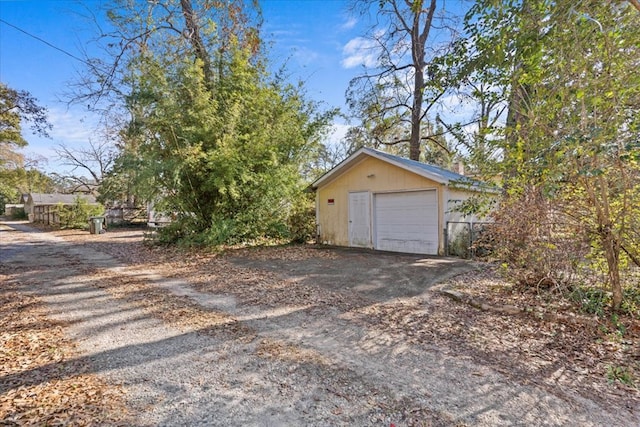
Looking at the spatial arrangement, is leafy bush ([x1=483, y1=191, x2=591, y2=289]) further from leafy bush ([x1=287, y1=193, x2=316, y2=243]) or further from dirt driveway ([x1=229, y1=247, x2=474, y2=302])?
leafy bush ([x1=287, y1=193, x2=316, y2=243])

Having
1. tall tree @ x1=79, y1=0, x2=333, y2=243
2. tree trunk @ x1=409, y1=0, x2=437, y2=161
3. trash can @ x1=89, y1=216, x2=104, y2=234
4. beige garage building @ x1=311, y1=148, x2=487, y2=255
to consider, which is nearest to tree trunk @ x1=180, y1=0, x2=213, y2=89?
tall tree @ x1=79, y1=0, x2=333, y2=243

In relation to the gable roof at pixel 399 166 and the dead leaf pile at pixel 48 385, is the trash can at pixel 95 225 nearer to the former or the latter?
the gable roof at pixel 399 166

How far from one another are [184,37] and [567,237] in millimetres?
12008

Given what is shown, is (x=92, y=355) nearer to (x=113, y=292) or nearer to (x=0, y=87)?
(x=113, y=292)

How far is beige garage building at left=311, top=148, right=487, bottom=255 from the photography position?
9.20m

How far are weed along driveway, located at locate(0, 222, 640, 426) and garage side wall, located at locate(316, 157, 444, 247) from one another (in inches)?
174

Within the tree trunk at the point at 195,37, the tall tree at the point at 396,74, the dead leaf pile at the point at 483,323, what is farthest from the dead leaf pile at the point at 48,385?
the tall tree at the point at 396,74

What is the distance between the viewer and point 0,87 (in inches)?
617

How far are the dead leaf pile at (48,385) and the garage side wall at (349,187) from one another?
845 centimetres

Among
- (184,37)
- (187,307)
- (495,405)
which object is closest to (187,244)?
(187,307)

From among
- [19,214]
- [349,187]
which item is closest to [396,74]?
[349,187]

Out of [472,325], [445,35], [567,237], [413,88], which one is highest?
[445,35]

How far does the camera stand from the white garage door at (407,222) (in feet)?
30.6

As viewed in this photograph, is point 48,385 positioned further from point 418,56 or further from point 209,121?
point 418,56
